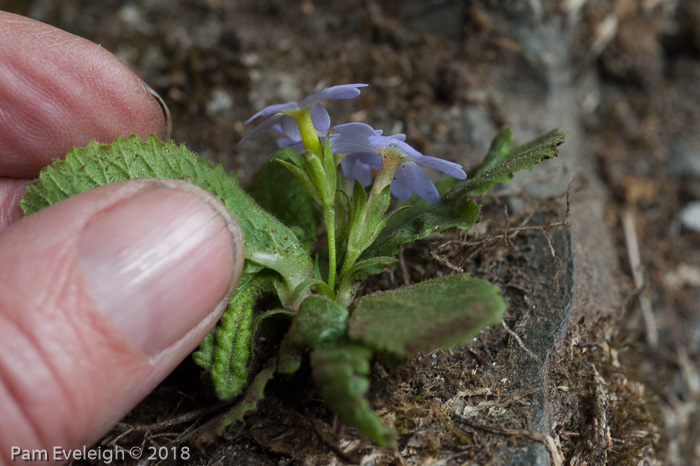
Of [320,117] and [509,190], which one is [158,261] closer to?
[320,117]

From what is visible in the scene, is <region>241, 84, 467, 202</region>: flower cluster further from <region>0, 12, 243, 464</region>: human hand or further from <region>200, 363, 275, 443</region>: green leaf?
<region>200, 363, 275, 443</region>: green leaf

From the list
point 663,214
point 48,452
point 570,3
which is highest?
point 570,3

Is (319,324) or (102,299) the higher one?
(102,299)

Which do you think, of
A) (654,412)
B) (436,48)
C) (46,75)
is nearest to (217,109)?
(46,75)

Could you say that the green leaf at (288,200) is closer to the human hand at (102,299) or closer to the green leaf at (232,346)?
the green leaf at (232,346)

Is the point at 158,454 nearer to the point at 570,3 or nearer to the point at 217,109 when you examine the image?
the point at 217,109

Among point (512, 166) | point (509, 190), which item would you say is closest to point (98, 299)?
point (512, 166)

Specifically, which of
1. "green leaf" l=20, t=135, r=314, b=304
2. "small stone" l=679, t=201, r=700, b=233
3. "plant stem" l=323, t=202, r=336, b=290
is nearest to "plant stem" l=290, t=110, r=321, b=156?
"plant stem" l=323, t=202, r=336, b=290
